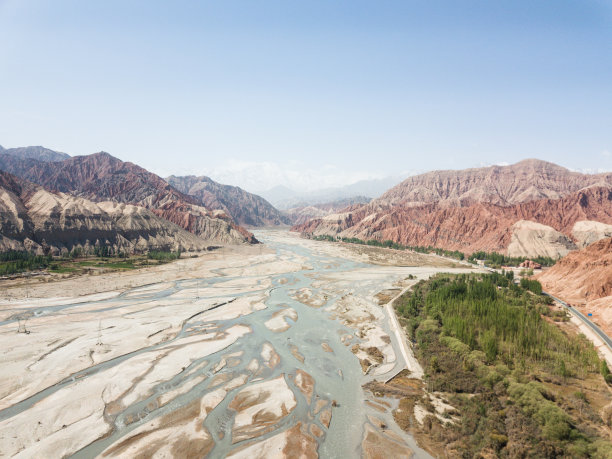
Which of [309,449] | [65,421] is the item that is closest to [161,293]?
[65,421]

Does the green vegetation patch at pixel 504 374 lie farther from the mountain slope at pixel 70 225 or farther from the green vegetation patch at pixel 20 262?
the mountain slope at pixel 70 225

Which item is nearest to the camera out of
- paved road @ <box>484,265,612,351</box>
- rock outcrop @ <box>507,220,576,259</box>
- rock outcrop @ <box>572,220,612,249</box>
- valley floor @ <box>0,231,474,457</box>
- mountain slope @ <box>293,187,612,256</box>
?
valley floor @ <box>0,231,474,457</box>

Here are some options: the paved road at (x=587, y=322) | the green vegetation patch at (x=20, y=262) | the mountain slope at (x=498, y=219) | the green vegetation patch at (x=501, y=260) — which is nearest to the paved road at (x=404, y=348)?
the paved road at (x=587, y=322)

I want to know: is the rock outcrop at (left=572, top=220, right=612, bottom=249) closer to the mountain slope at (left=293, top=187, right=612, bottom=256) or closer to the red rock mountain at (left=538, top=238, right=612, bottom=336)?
the mountain slope at (left=293, top=187, right=612, bottom=256)

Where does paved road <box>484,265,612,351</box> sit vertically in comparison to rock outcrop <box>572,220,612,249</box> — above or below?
below

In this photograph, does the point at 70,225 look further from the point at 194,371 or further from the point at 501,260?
the point at 501,260

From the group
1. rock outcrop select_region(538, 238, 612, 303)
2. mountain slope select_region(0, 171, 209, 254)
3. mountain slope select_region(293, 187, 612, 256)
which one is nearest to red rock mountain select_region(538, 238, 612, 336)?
rock outcrop select_region(538, 238, 612, 303)
